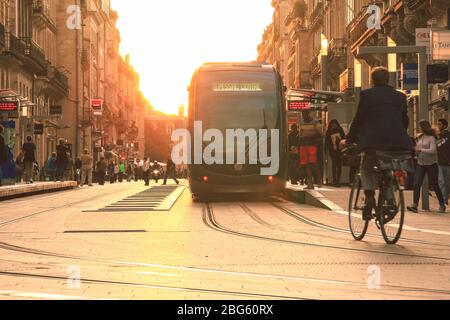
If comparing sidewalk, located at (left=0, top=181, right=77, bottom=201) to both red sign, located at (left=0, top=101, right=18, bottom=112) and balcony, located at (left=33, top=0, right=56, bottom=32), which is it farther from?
balcony, located at (left=33, top=0, right=56, bottom=32)

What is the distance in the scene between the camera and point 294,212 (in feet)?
58.2

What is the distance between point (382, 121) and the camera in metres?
10.7

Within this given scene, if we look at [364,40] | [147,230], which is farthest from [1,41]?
[147,230]

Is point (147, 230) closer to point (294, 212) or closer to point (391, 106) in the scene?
point (391, 106)

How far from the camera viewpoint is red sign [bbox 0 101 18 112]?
140 ft

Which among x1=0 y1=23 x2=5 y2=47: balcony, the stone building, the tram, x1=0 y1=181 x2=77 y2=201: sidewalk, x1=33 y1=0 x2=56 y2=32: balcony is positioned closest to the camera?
the tram

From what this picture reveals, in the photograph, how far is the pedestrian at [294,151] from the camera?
90.2 ft

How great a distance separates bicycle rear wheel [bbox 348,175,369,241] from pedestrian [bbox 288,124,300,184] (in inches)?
590

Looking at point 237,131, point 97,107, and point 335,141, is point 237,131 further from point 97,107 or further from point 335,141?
point 97,107

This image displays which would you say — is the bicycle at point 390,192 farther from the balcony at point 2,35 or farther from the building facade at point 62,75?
the balcony at point 2,35

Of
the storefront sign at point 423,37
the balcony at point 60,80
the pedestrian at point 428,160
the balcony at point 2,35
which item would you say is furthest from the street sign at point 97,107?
the pedestrian at point 428,160

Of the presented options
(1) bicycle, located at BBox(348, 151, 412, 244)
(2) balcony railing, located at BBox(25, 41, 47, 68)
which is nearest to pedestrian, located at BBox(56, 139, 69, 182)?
(2) balcony railing, located at BBox(25, 41, 47, 68)

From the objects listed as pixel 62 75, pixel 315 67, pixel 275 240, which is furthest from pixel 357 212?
pixel 62 75

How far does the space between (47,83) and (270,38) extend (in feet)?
200
